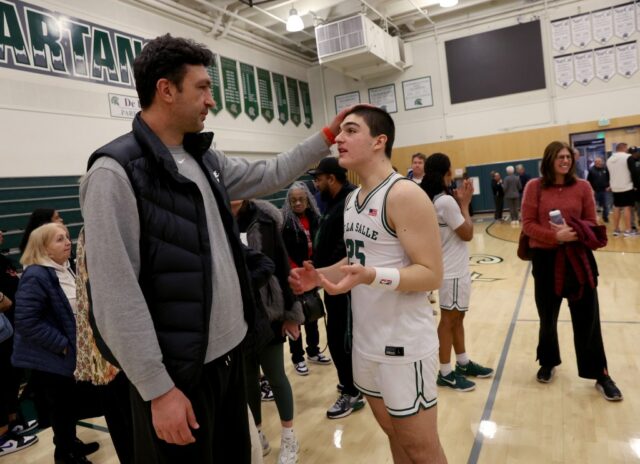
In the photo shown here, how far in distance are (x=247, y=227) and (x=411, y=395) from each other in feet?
4.98

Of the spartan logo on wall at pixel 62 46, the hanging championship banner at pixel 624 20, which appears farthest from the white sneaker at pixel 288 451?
the hanging championship banner at pixel 624 20

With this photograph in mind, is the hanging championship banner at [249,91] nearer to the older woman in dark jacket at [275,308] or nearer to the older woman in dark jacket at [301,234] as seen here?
the older woman in dark jacket at [301,234]

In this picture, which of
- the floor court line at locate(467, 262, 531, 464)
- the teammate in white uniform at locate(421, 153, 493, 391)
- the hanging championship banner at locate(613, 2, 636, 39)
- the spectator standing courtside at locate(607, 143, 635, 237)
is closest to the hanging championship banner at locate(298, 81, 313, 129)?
the hanging championship banner at locate(613, 2, 636, 39)

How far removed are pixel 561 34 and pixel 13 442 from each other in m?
15.3

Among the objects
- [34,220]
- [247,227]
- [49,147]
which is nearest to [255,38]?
[49,147]

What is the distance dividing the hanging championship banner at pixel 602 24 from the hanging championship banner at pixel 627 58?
0.45 meters

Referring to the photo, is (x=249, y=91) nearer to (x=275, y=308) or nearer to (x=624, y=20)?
(x=624, y=20)

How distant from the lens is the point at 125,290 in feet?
4.07

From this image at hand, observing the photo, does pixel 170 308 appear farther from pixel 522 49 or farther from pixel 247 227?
pixel 522 49

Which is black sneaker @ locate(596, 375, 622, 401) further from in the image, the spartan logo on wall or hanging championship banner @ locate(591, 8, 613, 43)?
hanging championship banner @ locate(591, 8, 613, 43)

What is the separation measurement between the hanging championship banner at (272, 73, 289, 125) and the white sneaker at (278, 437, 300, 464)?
12.4 meters

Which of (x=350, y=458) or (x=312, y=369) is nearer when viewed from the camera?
(x=350, y=458)

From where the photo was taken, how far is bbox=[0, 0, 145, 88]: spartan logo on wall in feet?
23.2

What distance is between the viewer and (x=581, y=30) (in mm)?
12906
